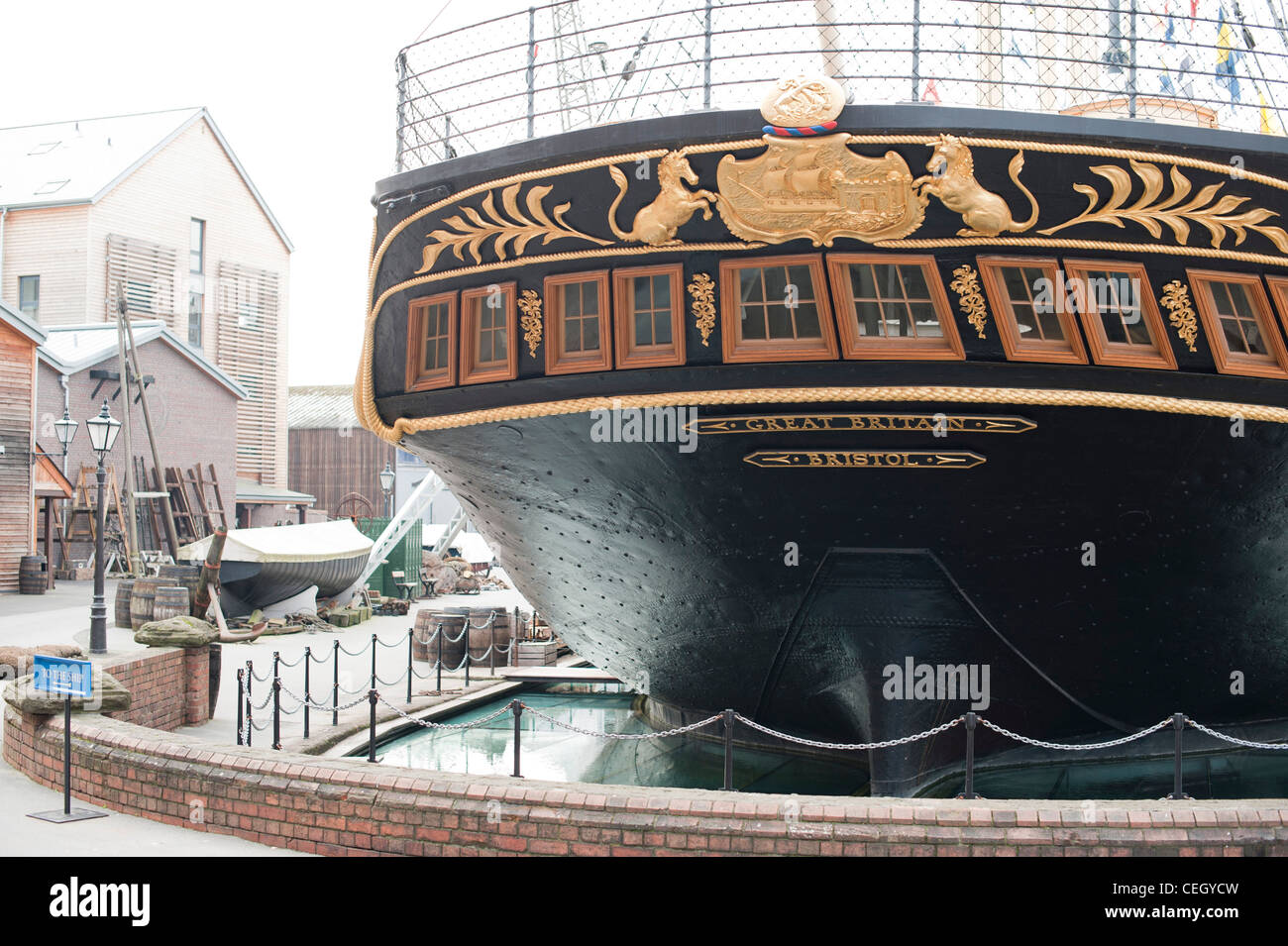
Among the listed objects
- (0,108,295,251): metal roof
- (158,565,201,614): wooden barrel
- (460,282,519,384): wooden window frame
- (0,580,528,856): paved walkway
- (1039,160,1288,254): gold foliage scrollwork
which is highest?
(0,108,295,251): metal roof

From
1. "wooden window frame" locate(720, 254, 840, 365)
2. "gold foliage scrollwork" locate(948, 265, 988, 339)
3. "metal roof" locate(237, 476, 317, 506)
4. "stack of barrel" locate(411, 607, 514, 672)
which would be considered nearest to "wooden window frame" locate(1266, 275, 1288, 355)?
"gold foliage scrollwork" locate(948, 265, 988, 339)

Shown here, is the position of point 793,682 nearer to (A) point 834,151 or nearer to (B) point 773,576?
(B) point 773,576

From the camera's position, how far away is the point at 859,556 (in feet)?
→ 24.2

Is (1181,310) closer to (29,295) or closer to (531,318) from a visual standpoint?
(531,318)

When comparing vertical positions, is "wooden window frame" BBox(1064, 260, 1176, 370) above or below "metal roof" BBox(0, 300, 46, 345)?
below

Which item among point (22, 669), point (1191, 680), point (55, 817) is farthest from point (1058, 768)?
point (22, 669)

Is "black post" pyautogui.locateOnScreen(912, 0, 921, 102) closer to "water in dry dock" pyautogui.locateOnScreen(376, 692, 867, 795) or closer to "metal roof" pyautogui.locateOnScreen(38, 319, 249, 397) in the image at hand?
"water in dry dock" pyautogui.locateOnScreen(376, 692, 867, 795)

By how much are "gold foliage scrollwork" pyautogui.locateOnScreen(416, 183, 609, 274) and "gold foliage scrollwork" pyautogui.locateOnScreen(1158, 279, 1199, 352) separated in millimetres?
3372

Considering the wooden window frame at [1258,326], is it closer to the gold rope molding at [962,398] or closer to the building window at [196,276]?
the gold rope molding at [962,398]

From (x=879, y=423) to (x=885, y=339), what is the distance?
0.49m

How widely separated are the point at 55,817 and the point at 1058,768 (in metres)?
6.99

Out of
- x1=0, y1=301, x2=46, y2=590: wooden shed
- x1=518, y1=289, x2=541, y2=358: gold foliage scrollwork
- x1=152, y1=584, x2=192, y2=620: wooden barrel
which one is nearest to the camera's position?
x1=518, y1=289, x2=541, y2=358: gold foliage scrollwork

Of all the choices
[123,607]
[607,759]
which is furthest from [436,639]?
[123,607]

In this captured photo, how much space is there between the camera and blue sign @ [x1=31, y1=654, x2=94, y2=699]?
684 centimetres
